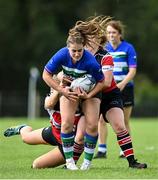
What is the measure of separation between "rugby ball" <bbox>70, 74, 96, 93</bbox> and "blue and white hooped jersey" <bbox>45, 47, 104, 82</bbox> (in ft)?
0.15

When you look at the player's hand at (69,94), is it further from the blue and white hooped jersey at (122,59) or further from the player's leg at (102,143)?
the blue and white hooped jersey at (122,59)

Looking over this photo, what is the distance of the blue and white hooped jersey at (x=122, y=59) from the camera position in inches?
508

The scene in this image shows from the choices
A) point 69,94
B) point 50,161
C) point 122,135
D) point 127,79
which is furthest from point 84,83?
point 127,79

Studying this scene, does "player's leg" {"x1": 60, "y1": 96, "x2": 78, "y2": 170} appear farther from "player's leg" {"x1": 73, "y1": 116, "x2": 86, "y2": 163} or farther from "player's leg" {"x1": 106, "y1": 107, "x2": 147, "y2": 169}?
"player's leg" {"x1": 106, "y1": 107, "x2": 147, "y2": 169}

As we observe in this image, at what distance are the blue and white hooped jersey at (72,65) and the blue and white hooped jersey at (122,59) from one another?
354 centimetres

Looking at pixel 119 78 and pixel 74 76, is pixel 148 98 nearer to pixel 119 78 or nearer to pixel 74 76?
pixel 119 78

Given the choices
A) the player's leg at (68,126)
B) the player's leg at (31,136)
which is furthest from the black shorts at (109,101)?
the player's leg at (31,136)

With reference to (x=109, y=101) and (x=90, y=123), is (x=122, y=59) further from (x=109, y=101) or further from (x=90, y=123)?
(x=90, y=123)

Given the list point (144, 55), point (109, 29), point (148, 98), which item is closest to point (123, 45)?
point (109, 29)

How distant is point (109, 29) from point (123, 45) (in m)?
0.46

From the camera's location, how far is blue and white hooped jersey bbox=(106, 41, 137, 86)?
12898mm

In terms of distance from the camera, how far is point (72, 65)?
932 centimetres

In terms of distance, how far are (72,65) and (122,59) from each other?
3724 millimetres

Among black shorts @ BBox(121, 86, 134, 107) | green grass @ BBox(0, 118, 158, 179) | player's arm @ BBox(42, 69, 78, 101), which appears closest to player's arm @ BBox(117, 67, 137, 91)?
black shorts @ BBox(121, 86, 134, 107)
